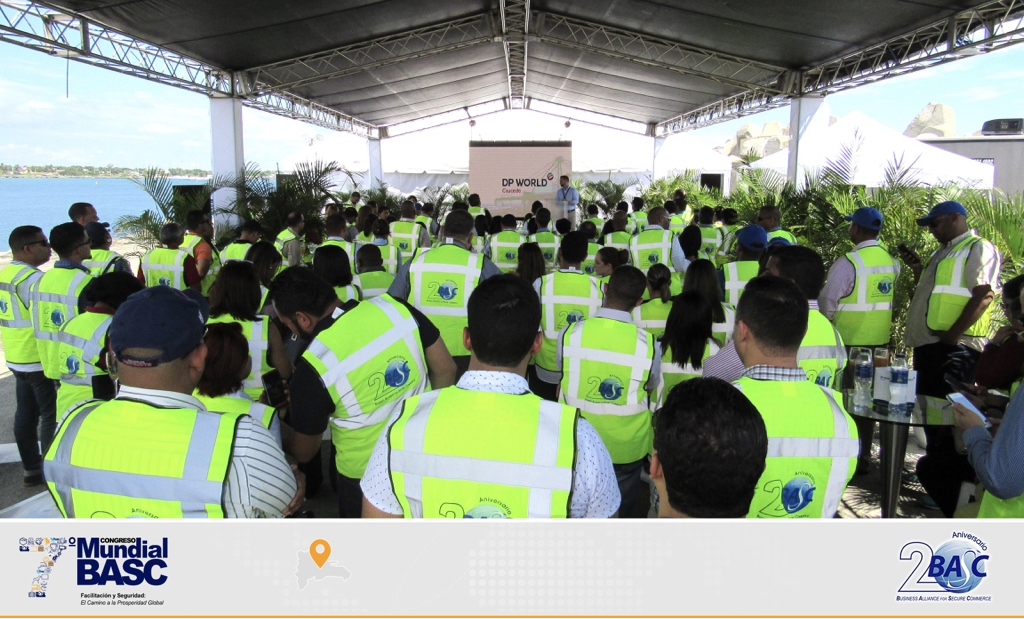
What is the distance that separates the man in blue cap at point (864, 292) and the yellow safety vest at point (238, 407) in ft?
12.2

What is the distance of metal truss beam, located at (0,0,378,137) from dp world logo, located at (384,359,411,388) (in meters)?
9.06

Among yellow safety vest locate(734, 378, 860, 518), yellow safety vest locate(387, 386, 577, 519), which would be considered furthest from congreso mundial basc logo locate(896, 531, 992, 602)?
yellow safety vest locate(387, 386, 577, 519)

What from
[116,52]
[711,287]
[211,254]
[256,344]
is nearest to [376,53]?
[116,52]

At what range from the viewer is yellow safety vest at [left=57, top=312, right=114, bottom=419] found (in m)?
3.05

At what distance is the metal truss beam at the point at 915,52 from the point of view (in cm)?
894

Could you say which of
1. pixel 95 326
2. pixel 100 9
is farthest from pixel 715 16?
pixel 95 326

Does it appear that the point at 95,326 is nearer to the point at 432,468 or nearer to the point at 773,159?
the point at 432,468

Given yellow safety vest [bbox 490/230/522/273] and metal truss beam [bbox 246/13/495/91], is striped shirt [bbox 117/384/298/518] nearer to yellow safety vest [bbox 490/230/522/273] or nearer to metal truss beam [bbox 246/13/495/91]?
yellow safety vest [bbox 490/230/522/273]

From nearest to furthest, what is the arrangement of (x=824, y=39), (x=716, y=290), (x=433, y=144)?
(x=716, y=290) → (x=824, y=39) → (x=433, y=144)

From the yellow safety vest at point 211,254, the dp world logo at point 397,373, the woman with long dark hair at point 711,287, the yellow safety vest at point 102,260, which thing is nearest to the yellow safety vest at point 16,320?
the yellow safety vest at point 102,260

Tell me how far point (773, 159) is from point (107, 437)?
14.8 m

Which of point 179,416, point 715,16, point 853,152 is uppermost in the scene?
point 715,16

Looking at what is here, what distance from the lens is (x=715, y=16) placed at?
11.5m

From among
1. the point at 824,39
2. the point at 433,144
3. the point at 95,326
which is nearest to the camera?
the point at 95,326
